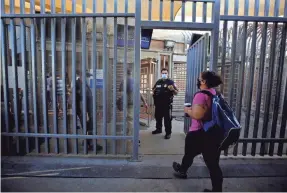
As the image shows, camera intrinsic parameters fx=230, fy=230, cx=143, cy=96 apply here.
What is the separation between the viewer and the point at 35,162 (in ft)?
12.1

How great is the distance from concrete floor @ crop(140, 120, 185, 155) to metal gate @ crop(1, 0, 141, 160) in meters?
0.66

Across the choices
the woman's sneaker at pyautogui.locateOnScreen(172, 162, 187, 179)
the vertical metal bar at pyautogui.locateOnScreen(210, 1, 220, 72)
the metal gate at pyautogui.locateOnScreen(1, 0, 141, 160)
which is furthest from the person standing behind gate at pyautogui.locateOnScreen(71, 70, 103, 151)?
the vertical metal bar at pyautogui.locateOnScreen(210, 1, 220, 72)

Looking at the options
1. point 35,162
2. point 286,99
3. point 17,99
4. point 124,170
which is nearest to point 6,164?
point 35,162

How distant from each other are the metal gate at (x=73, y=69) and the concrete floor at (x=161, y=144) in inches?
26.1

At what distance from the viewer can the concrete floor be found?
437 cm

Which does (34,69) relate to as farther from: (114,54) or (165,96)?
(165,96)

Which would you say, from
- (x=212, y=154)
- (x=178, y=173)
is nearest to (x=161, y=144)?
(x=178, y=173)

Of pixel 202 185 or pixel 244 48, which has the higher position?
pixel 244 48

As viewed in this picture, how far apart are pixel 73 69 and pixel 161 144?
2.35 m

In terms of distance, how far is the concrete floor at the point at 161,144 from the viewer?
437 cm

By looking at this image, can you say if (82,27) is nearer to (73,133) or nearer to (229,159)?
(73,133)

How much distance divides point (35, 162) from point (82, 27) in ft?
7.53

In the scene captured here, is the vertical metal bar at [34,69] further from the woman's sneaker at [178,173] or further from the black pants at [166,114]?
the black pants at [166,114]

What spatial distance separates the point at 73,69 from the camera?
373 centimetres
